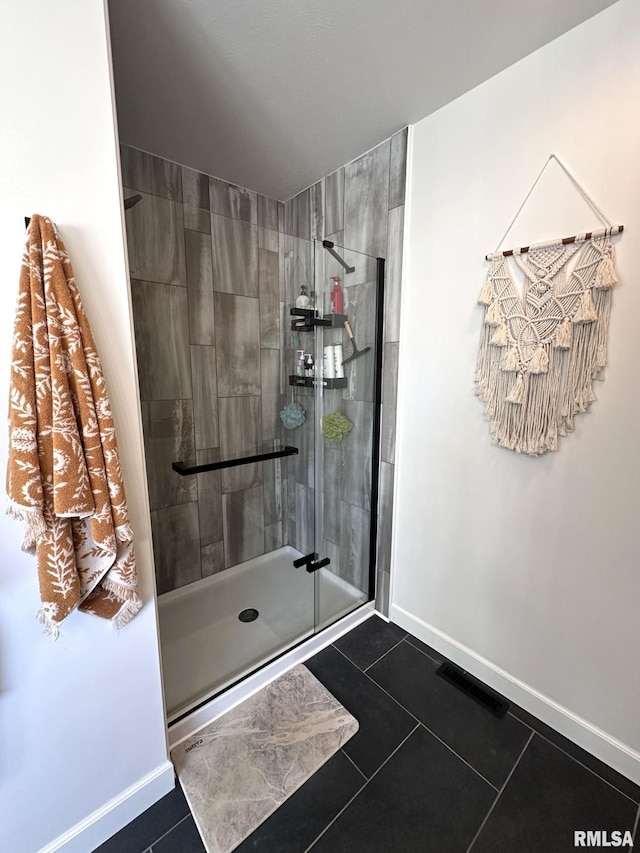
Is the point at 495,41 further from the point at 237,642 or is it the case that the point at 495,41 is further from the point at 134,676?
the point at 237,642

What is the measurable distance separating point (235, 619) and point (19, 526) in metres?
1.46

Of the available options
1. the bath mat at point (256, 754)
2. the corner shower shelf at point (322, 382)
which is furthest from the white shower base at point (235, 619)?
the corner shower shelf at point (322, 382)

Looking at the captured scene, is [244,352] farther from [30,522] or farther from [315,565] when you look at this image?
[30,522]

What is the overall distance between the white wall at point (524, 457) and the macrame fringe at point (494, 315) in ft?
0.23

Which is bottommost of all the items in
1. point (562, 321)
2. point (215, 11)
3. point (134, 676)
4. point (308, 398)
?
point (134, 676)

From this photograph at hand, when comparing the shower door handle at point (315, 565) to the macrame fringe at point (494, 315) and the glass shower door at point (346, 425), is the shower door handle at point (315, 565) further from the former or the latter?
the macrame fringe at point (494, 315)

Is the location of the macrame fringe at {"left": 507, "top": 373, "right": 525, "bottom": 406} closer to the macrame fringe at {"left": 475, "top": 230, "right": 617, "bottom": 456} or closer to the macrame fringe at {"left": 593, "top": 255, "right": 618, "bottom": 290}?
the macrame fringe at {"left": 475, "top": 230, "right": 617, "bottom": 456}

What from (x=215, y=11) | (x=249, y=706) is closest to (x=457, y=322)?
(x=215, y=11)

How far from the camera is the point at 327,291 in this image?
186cm

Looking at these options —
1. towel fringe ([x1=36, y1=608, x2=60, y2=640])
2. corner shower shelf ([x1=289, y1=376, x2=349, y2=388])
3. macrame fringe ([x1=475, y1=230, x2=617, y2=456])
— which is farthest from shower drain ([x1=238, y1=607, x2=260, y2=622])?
macrame fringe ([x1=475, y1=230, x2=617, y2=456])

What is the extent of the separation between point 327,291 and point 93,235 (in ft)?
3.70

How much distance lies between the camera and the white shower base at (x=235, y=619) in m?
1.63

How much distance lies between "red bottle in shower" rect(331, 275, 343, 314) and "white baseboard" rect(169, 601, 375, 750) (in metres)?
1.65

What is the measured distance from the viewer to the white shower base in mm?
1634
